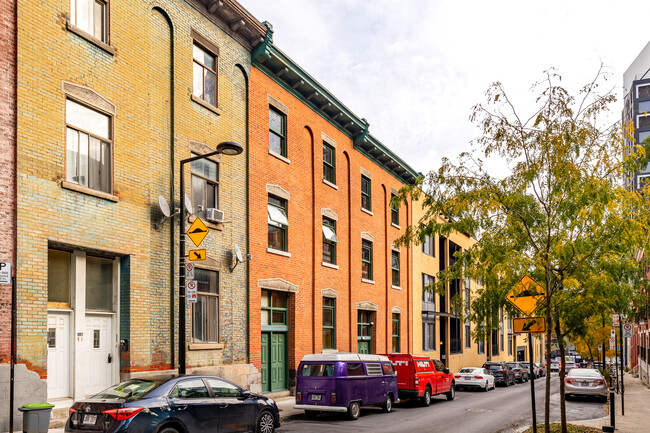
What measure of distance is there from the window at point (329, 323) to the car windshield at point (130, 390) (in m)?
16.3

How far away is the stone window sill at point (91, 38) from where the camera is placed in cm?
1506

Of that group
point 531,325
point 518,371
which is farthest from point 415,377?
point 518,371

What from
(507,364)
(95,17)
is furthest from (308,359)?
(507,364)

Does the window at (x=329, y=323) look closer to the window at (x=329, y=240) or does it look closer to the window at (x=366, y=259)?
the window at (x=329, y=240)

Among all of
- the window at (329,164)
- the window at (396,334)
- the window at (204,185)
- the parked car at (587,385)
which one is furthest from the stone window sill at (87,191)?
the window at (396,334)

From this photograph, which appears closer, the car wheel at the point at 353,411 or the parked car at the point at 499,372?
the car wheel at the point at 353,411

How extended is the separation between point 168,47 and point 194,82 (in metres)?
1.47

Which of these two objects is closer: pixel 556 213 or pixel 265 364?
pixel 556 213

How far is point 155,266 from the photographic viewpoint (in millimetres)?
17375

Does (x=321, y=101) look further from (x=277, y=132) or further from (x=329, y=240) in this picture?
(x=329, y=240)

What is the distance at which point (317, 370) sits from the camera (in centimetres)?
1873

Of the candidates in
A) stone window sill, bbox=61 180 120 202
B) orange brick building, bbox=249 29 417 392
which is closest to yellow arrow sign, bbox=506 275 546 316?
stone window sill, bbox=61 180 120 202

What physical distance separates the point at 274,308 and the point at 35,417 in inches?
474

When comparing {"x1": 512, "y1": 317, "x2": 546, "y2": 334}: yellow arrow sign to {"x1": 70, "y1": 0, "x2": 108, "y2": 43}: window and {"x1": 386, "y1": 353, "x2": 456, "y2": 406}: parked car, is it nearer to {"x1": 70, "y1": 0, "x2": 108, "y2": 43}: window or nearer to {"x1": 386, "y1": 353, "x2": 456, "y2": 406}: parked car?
{"x1": 386, "y1": 353, "x2": 456, "y2": 406}: parked car
